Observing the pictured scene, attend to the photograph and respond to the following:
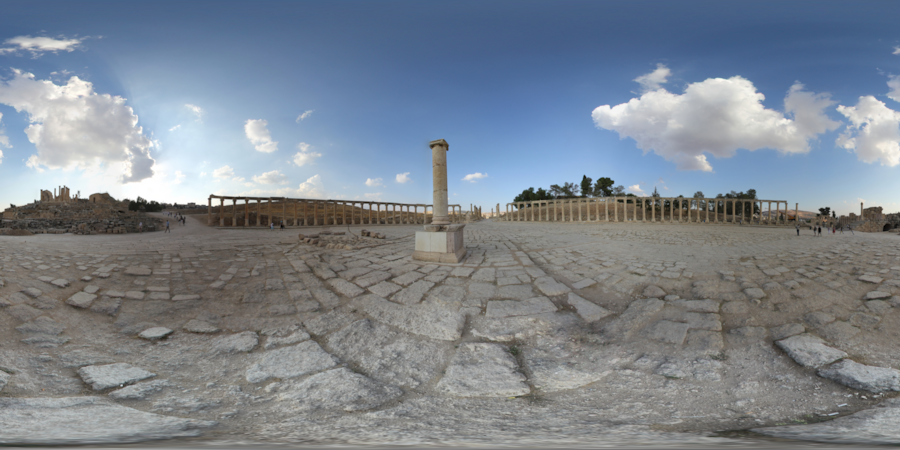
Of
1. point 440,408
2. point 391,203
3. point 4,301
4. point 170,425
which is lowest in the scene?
point 440,408

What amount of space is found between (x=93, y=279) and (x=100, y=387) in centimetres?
339

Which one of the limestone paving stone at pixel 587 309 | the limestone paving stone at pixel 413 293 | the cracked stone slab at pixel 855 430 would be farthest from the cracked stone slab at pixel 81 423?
the limestone paving stone at pixel 587 309

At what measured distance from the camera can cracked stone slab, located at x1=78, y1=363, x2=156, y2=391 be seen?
2566 mm

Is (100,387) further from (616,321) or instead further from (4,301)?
(616,321)

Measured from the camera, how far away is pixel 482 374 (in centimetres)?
289

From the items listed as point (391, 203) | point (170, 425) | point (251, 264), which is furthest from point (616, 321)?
point (391, 203)

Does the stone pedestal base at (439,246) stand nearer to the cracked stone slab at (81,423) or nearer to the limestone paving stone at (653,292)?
the limestone paving stone at (653,292)

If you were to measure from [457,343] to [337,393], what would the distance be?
145 centimetres

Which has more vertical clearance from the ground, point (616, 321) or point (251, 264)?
point (251, 264)

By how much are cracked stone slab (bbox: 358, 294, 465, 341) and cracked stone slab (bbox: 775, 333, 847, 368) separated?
3244 millimetres

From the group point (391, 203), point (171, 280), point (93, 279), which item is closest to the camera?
point (93, 279)

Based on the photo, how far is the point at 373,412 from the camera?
2.25 m

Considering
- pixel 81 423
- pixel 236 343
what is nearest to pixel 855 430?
pixel 81 423

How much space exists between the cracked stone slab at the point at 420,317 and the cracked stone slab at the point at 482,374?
405 millimetres
